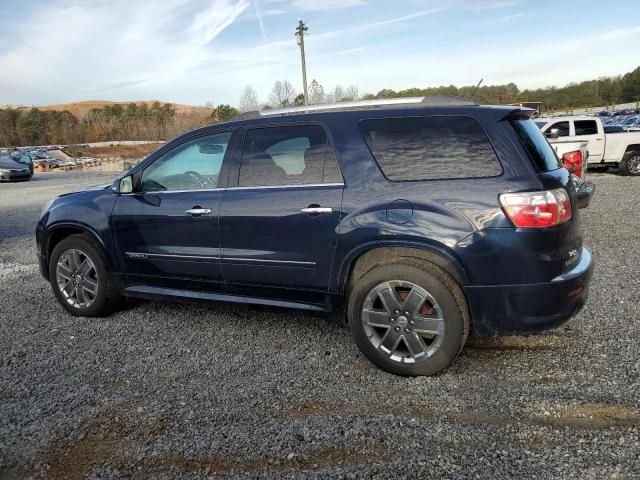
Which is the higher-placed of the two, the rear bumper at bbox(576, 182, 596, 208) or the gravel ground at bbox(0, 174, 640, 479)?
the rear bumper at bbox(576, 182, 596, 208)

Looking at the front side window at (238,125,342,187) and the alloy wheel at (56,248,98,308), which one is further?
the alloy wheel at (56,248,98,308)

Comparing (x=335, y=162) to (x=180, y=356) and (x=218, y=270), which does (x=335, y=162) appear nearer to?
(x=218, y=270)

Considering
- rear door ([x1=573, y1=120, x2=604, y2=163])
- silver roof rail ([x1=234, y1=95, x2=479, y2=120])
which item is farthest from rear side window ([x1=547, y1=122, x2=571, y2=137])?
silver roof rail ([x1=234, y1=95, x2=479, y2=120])

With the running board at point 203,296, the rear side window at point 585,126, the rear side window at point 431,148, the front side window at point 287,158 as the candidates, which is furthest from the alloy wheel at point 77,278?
the rear side window at point 585,126

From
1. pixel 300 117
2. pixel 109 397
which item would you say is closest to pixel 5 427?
pixel 109 397

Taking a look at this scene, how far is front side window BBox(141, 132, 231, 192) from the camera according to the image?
411 centimetres

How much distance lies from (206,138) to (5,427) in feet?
8.06

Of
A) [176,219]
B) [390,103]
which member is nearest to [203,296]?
[176,219]

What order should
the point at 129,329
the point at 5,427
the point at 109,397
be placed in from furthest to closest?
the point at 129,329 < the point at 109,397 < the point at 5,427

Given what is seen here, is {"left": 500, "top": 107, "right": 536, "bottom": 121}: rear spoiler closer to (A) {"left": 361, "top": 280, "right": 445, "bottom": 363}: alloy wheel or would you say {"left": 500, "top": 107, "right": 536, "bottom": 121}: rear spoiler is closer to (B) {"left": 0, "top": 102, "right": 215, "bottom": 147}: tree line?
(A) {"left": 361, "top": 280, "right": 445, "bottom": 363}: alloy wheel

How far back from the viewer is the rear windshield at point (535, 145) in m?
3.29

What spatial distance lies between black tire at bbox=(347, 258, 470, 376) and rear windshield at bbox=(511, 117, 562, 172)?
0.95 metres

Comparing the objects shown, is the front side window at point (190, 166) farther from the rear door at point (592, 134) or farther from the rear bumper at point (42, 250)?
the rear door at point (592, 134)

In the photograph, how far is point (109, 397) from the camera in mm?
3295
